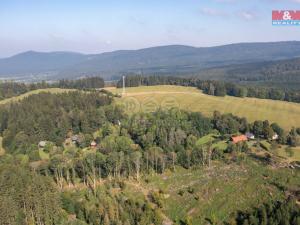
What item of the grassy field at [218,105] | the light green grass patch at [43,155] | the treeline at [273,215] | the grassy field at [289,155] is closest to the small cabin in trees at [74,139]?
the light green grass patch at [43,155]

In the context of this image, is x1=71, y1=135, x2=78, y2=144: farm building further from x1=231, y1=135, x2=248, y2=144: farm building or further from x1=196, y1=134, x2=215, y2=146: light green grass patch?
x1=231, y1=135, x2=248, y2=144: farm building

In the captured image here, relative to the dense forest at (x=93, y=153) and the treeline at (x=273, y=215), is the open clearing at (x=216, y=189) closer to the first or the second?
the treeline at (x=273, y=215)

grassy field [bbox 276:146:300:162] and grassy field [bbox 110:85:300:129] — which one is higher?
grassy field [bbox 110:85:300:129]

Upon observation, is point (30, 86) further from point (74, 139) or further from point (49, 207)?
point (49, 207)

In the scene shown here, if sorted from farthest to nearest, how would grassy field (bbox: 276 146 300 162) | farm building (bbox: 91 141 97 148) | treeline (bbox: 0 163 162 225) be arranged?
farm building (bbox: 91 141 97 148) → grassy field (bbox: 276 146 300 162) → treeline (bbox: 0 163 162 225)

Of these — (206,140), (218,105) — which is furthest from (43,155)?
(218,105)

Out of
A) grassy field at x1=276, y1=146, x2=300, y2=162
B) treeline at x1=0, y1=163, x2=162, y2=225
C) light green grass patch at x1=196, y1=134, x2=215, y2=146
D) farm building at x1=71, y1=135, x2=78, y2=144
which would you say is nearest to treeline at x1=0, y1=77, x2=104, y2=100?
farm building at x1=71, y1=135, x2=78, y2=144
